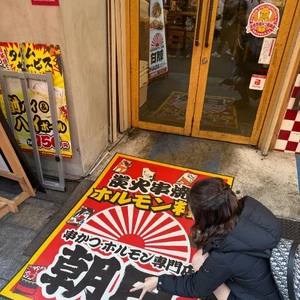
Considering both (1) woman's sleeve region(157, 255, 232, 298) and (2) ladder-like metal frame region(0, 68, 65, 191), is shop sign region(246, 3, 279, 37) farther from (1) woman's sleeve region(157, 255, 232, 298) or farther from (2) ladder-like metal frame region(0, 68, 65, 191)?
(1) woman's sleeve region(157, 255, 232, 298)

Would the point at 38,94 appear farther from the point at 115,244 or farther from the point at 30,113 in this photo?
the point at 115,244

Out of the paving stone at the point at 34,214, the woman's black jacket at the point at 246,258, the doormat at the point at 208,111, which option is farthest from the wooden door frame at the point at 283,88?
the paving stone at the point at 34,214

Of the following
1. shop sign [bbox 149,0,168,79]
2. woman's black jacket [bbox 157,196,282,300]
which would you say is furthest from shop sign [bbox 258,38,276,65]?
woman's black jacket [bbox 157,196,282,300]

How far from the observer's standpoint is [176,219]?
212cm

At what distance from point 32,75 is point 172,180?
56.0 inches

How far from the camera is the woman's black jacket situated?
3.36 feet

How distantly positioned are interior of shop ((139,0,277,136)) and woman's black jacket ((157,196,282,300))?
189cm

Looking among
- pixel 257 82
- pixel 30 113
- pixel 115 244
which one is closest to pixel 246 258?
pixel 115 244

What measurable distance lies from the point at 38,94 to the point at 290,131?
7.68 feet

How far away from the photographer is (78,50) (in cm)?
210

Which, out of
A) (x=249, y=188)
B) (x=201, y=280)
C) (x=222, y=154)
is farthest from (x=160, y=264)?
(x=222, y=154)

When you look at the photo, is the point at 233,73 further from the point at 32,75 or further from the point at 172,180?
the point at 32,75

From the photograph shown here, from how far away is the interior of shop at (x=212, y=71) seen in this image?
2.51 m

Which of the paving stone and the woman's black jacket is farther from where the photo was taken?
the paving stone
